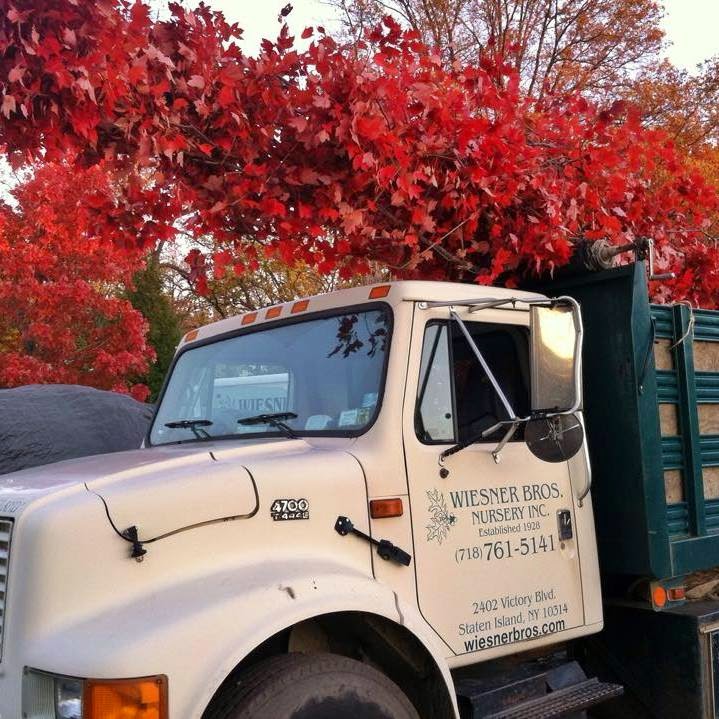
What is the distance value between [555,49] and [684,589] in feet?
46.4

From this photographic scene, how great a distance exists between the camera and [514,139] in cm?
466

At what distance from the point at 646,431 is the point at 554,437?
2.44 feet

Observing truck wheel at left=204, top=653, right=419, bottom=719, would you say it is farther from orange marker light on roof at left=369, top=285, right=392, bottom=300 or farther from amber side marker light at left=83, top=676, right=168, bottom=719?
orange marker light on roof at left=369, top=285, right=392, bottom=300

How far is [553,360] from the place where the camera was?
3.41 meters

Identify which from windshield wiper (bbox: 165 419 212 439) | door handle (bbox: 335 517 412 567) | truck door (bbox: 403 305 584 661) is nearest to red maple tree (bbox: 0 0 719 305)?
truck door (bbox: 403 305 584 661)

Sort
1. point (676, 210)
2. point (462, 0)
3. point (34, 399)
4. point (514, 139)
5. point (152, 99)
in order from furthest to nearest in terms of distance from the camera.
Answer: point (462, 0) < point (34, 399) < point (676, 210) < point (514, 139) < point (152, 99)

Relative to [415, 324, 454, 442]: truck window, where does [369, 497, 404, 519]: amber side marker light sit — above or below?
below

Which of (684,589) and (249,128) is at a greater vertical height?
(249,128)

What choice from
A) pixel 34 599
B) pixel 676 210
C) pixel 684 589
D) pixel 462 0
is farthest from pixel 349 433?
pixel 462 0

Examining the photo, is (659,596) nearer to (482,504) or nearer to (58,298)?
(482,504)

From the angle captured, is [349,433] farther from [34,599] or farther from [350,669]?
[34,599]

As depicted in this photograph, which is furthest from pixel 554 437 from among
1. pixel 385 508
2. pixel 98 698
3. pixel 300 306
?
pixel 98 698

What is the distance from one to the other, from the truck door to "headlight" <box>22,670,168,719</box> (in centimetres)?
110

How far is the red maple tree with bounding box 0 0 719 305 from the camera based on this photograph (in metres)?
3.67
